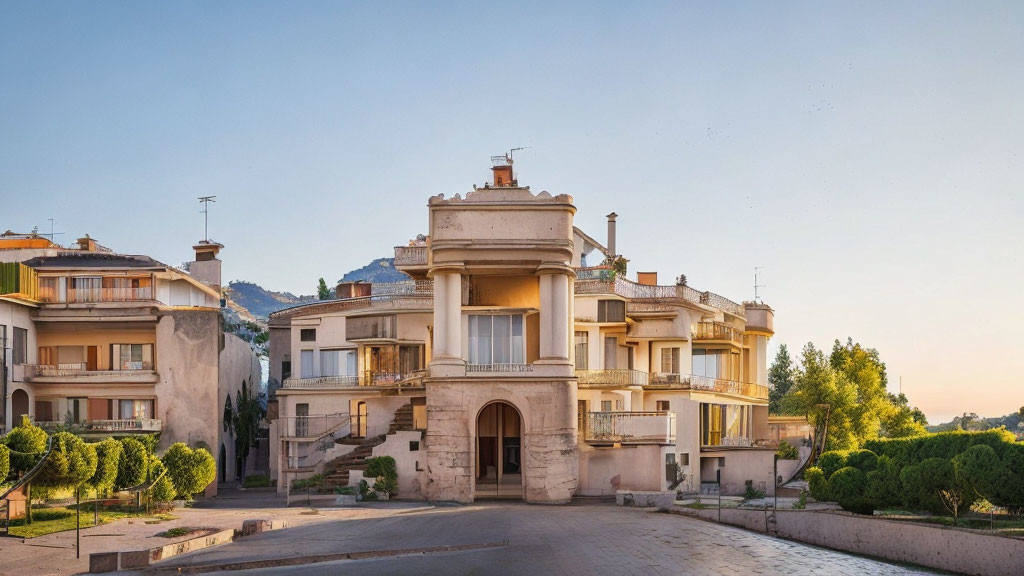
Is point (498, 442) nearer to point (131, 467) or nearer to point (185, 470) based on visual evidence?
point (185, 470)

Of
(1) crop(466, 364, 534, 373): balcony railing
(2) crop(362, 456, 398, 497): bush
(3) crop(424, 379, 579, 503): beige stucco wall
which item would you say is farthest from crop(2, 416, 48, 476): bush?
(1) crop(466, 364, 534, 373): balcony railing

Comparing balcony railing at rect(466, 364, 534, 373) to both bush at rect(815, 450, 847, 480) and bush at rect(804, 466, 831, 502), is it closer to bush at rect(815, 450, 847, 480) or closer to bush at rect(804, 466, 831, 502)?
bush at rect(804, 466, 831, 502)

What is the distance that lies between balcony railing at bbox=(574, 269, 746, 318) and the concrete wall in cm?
1463

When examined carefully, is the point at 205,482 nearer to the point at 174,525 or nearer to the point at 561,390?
the point at 174,525

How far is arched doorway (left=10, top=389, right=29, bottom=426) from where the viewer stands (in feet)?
172

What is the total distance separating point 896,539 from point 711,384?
2798 centimetres

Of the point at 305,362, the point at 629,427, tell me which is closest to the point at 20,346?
the point at 305,362

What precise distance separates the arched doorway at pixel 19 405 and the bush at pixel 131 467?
14260 millimetres

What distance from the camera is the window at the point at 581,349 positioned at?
50812 mm

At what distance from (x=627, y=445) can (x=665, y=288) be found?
13361 mm

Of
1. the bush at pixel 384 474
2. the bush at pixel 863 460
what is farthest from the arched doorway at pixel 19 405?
the bush at pixel 863 460

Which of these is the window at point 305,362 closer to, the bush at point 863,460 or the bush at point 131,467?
the bush at point 131,467

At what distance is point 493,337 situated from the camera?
45688 millimetres

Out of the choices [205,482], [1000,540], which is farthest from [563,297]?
[1000,540]
